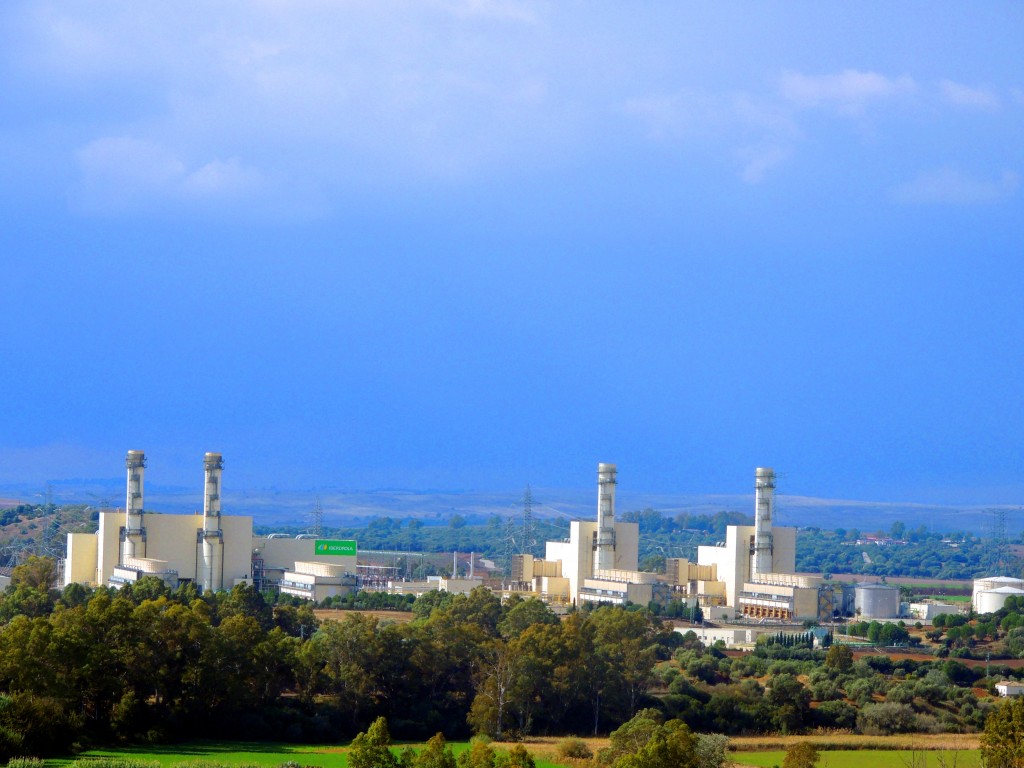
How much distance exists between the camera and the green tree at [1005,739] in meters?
37.3

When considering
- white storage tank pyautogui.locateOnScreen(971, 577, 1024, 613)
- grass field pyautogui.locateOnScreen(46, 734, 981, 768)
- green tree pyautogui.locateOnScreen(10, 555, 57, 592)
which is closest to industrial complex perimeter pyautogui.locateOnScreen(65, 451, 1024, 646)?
green tree pyautogui.locateOnScreen(10, 555, 57, 592)

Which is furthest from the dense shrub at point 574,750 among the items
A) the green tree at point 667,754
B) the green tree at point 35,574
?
the green tree at point 35,574

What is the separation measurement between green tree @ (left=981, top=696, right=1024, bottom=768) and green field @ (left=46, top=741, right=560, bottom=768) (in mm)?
11412

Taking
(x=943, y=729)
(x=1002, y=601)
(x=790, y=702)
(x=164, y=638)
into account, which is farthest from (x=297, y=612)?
(x=1002, y=601)

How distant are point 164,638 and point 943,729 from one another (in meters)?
24.5

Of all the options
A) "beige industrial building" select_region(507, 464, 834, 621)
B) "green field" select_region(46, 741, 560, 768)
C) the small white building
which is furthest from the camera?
"beige industrial building" select_region(507, 464, 834, 621)

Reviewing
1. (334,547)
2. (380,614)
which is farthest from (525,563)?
(380,614)

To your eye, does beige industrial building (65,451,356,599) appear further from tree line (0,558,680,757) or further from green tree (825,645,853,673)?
green tree (825,645,853,673)

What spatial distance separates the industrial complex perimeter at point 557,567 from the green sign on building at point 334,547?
8cm

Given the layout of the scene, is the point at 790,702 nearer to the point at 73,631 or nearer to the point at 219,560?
the point at 73,631

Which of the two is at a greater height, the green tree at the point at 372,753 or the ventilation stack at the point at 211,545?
the ventilation stack at the point at 211,545

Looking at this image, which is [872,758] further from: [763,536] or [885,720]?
[763,536]

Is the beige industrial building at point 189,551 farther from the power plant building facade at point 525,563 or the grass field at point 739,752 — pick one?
the grass field at point 739,752

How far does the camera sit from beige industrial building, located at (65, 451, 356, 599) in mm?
78125
